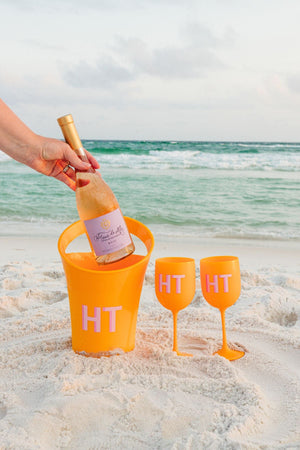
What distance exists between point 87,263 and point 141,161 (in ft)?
40.3

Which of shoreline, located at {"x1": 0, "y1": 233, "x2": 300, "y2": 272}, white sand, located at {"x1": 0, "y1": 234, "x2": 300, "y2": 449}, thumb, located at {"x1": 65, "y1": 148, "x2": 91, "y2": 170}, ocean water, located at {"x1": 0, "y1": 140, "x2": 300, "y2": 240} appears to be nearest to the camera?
white sand, located at {"x1": 0, "y1": 234, "x2": 300, "y2": 449}

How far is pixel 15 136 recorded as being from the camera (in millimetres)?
1643

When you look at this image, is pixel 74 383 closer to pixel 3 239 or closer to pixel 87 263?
pixel 87 263

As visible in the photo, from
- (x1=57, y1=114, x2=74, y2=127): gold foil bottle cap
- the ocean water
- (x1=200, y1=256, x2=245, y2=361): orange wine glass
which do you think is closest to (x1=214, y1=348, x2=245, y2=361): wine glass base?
(x1=200, y1=256, x2=245, y2=361): orange wine glass

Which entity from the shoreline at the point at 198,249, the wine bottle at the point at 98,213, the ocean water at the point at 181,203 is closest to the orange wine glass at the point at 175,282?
the wine bottle at the point at 98,213

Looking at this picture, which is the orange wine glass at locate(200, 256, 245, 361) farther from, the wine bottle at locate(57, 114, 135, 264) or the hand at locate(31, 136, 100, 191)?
the hand at locate(31, 136, 100, 191)

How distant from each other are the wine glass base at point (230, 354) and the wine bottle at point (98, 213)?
0.52m

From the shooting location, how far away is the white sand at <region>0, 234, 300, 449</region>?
113cm

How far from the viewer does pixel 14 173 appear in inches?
391

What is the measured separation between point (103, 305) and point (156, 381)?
0.32 metres

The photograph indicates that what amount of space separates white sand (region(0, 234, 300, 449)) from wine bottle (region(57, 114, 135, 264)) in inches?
15.7

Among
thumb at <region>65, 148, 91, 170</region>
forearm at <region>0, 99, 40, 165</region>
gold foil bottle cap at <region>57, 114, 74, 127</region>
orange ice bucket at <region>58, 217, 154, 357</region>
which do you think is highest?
gold foil bottle cap at <region>57, 114, 74, 127</region>

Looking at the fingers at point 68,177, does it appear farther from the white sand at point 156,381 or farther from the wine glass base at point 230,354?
the wine glass base at point 230,354

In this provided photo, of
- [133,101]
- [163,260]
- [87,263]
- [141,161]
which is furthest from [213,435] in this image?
[133,101]
